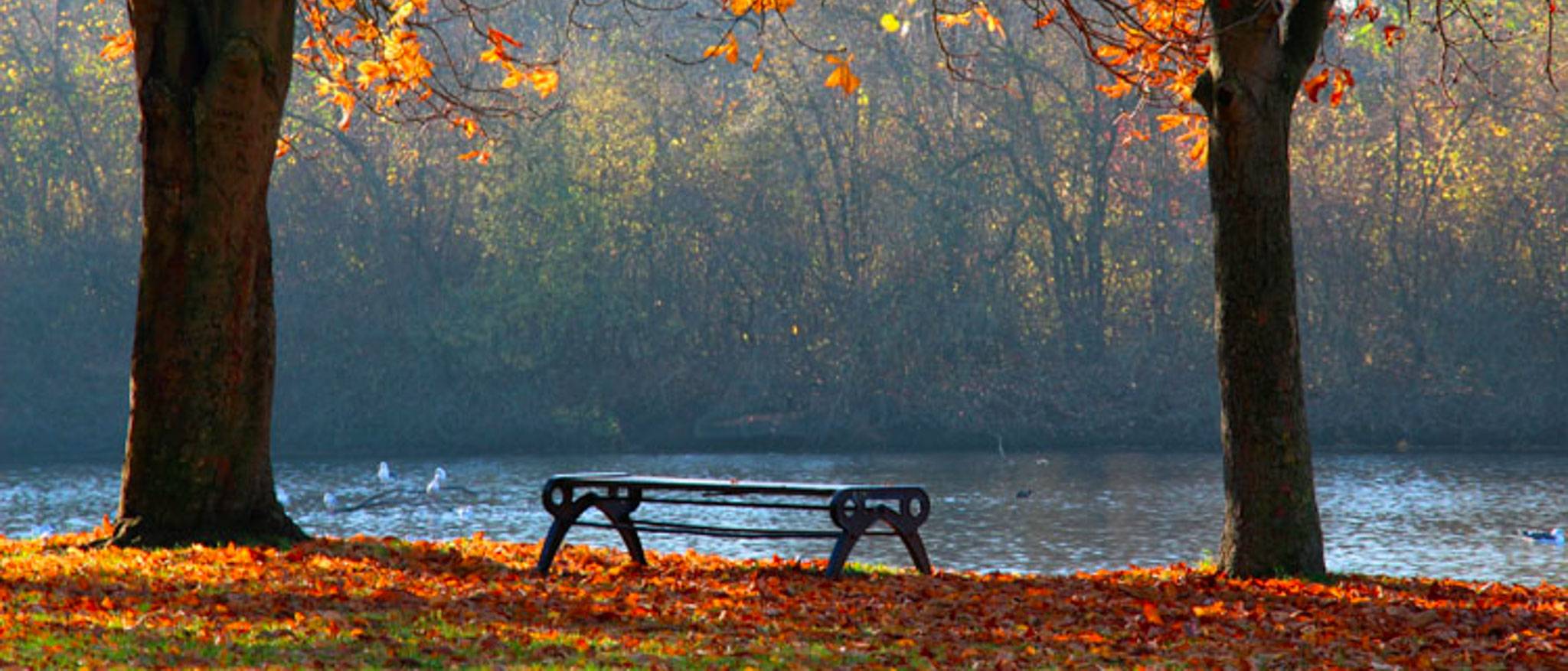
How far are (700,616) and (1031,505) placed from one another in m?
17.4

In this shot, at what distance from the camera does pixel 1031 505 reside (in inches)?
952

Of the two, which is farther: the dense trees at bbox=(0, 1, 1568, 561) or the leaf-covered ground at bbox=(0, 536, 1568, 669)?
the dense trees at bbox=(0, 1, 1568, 561)

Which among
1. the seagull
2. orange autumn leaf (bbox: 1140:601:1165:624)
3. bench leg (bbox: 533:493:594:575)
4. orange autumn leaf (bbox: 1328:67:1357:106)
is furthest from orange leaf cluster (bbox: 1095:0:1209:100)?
the seagull

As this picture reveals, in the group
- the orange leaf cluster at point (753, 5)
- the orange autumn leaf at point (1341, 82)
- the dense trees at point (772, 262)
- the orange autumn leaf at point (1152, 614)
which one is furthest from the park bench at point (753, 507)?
the dense trees at point (772, 262)

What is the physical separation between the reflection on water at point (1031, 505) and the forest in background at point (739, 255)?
334 centimetres

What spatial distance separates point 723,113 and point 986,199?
6.96 metres

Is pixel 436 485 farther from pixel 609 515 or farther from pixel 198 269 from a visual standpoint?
pixel 198 269

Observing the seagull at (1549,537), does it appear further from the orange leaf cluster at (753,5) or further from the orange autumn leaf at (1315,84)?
the orange leaf cluster at (753,5)

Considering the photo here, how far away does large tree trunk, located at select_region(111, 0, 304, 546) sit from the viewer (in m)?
9.23

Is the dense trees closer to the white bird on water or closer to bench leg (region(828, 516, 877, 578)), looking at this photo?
the white bird on water

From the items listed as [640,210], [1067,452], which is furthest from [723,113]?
[1067,452]

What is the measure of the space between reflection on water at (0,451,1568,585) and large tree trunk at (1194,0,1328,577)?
807 centimetres

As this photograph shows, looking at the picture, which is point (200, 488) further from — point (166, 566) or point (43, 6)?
point (43, 6)

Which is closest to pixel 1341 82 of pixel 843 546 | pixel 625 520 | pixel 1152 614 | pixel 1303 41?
pixel 1303 41
